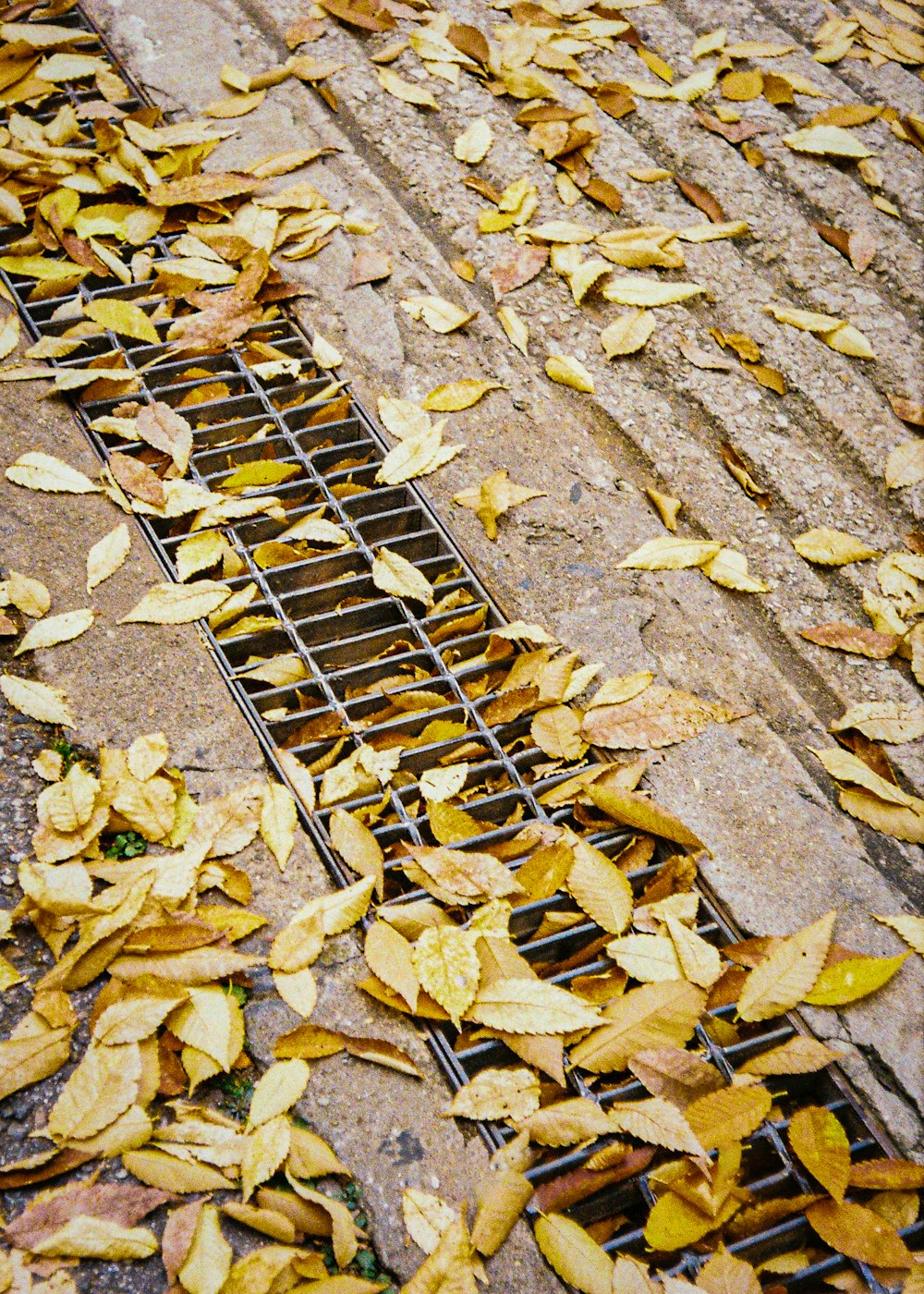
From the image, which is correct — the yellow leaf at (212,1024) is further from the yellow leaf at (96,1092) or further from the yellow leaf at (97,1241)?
the yellow leaf at (97,1241)

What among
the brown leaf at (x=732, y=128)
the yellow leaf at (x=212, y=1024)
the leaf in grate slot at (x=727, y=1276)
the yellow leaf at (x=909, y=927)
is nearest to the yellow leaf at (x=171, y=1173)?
the yellow leaf at (x=212, y=1024)

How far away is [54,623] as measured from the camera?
6.32ft

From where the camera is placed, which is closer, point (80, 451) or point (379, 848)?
point (379, 848)

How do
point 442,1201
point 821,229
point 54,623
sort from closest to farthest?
point 442,1201 → point 54,623 → point 821,229

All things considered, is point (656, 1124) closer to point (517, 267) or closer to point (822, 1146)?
point (822, 1146)

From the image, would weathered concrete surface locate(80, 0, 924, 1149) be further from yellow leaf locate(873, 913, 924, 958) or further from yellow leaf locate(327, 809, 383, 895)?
yellow leaf locate(327, 809, 383, 895)

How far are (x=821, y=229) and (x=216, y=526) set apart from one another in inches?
75.6

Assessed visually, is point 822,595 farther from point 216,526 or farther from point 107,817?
point 107,817

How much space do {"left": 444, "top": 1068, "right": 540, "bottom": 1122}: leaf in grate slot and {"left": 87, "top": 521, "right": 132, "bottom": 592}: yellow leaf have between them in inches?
45.8

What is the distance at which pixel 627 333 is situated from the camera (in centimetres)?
257

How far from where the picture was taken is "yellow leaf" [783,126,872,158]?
9.99 ft

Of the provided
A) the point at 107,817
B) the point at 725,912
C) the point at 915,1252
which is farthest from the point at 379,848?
the point at 915,1252

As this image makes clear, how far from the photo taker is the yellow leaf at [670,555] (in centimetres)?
215

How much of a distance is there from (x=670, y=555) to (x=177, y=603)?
1015mm
